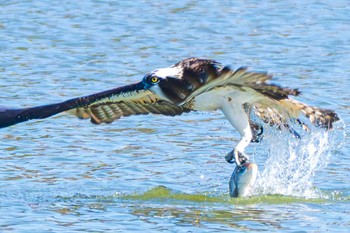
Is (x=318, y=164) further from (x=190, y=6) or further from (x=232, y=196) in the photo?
(x=190, y=6)

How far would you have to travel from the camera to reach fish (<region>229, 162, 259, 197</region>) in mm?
10922

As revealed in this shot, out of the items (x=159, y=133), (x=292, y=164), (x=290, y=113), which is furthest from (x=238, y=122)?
(x=159, y=133)

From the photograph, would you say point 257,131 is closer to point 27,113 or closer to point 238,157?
point 238,157

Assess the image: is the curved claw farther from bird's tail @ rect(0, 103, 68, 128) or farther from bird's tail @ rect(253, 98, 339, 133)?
bird's tail @ rect(0, 103, 68, 128)

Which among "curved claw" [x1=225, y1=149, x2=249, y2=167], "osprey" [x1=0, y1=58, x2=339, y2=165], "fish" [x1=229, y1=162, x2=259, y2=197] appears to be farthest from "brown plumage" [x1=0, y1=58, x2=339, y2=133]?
"fish" [x1=229, y1=162, x2=259, y2=197]

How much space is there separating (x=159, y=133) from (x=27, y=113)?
3.07 metres

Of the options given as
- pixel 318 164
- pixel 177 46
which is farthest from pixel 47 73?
pixel 318 164

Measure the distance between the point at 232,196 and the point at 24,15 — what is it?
9.25 metres

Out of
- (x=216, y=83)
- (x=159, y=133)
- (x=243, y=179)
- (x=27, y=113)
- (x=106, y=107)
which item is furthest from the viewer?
(x=159, y=133)

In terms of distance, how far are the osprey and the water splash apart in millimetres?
282

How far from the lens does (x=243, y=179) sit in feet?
35.9

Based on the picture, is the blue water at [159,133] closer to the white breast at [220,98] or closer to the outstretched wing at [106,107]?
the outstretched wing at [106,107]

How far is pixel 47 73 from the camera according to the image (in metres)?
15.8

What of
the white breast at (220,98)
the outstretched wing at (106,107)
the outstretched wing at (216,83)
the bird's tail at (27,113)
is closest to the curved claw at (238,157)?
the white breast at (220,98)
